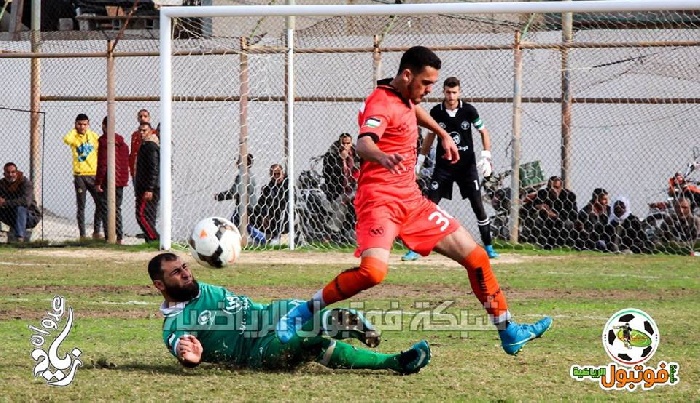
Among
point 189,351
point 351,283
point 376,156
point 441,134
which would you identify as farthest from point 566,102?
point 189,351

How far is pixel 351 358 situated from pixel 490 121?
12912mm

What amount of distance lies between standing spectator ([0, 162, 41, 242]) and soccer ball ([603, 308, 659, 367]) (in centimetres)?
1244

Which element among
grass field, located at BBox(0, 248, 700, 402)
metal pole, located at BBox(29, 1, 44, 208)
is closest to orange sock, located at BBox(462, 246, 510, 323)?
grass field, located at BBox(0, 248, 700, 402)

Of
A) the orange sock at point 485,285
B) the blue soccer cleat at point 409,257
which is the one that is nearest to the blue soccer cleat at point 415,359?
the orange sock at point 485,285

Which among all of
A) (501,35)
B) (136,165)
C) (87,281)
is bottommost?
(87,281)

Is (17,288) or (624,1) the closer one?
(17,288)

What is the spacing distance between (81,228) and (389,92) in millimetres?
12729

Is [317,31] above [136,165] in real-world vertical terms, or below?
above

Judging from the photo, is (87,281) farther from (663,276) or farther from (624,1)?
(624,1)

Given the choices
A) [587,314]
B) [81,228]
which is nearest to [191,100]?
[81,228]

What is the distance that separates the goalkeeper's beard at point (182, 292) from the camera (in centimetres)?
748

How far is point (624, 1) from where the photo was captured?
15531mm

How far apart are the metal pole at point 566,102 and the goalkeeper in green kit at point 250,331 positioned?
1175 cm

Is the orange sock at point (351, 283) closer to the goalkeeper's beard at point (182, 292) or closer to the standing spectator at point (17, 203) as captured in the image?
the goalkeeper's beard at point (182, 292)
